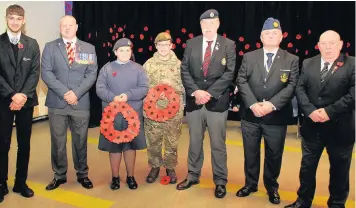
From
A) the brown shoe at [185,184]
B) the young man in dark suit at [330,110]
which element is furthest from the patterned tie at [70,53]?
the young man in dark suit at [330,110]

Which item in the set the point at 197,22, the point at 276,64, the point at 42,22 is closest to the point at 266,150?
the point at 276,64

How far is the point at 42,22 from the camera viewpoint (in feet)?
22.9

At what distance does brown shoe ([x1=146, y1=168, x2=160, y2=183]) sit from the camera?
13.5 ft

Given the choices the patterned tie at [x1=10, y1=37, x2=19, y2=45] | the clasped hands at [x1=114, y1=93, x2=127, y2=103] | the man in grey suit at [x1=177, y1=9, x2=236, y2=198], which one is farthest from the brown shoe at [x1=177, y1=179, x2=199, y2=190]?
the patterned tie at [x1=10, y1=37, x2=19, y2=45]

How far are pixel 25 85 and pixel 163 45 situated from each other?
1400 mm

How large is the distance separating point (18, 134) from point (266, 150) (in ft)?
7.85

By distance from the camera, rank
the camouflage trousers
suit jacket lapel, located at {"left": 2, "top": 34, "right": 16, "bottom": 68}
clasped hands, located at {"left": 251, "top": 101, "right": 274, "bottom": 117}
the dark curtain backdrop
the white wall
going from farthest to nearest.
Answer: the white wall, the dark curtain backdrop, the camouflage trousers, suit jacket lapel, located at {"left": 2, "top": 34, "right": 16, "bottom": 68}, clasped hands, located at {"left": 251, "top": 101, "right": 274, "bottom": 117}

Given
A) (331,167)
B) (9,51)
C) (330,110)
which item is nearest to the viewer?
(330,110)

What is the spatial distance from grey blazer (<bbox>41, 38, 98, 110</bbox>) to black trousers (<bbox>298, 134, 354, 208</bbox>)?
86.9 inches

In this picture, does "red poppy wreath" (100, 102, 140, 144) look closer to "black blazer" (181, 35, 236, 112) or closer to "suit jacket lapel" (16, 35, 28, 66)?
"black blazer" (181, 35, 236, 112)

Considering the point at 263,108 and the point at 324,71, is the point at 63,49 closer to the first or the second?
the point at 263,108

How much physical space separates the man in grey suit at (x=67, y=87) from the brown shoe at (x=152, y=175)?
63cm

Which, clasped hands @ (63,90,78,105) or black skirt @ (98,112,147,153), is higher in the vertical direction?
clasped hands @ (63,90,78,105)

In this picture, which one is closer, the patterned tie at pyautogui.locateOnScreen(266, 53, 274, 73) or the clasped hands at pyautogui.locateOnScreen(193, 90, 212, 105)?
the patterned tie at pyautogui.locateOnScreen(266, 53, 274, 73)
